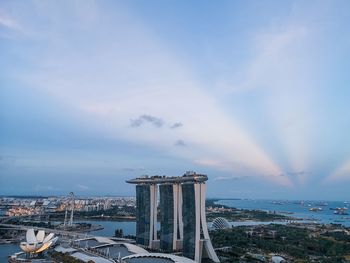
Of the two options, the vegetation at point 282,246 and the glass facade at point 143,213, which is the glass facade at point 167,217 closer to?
the glass facade at point 143,213

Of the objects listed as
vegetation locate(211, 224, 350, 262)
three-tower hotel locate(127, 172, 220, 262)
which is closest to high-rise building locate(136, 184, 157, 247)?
three-tower hotel locate(127, 172, 220, 262)

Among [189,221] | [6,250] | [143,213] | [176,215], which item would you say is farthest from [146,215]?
[6,250]

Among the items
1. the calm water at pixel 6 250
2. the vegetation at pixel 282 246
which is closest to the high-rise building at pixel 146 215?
the vegetation at pixel 282 246

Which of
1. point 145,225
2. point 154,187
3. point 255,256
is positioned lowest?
point 255,256

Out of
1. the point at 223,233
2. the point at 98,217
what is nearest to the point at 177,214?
the point at 223,233

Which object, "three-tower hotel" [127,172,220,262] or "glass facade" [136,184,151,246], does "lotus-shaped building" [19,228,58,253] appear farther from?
"three-tower hotel" [127,172,220,262]

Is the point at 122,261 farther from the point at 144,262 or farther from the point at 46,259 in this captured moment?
the point at 46,259

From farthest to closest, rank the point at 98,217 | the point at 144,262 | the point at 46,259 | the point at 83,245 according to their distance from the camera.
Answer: the point at 98,217 < the point at 83,245 < the point at 46,259 < the point at 144,262
